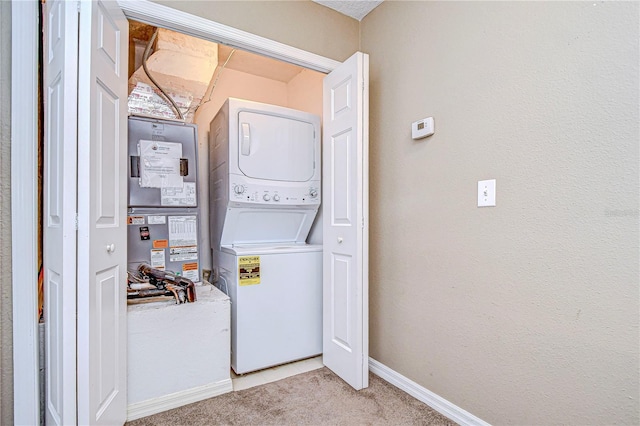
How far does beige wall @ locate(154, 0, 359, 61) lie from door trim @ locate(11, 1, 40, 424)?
66 cm

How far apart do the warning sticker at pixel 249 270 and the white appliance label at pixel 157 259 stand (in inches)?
23.3

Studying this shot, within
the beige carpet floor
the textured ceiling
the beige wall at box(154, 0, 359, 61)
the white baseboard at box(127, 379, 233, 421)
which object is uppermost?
the textured ceiling

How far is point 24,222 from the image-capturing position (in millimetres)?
1408

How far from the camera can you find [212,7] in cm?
181

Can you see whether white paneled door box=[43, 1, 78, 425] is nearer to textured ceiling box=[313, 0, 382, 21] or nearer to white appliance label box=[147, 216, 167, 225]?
white appliance label box=[147, 216, 167, 225]

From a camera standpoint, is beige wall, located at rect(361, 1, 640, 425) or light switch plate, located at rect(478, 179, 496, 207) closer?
beige wall, located at rect(361, 1, 640, 425)

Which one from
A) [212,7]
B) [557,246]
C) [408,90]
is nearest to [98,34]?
[212,7]

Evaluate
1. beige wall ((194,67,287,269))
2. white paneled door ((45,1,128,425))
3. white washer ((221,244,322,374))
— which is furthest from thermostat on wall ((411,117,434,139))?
beige wall ((194,67,287,269))

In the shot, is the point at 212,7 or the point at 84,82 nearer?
the point at 84,82

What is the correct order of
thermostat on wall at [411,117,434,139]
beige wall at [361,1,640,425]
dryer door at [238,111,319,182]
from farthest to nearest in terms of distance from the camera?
dryer door at [238,111,319,182]
thermostat on wall at [411,117,434,139]
beige wall at [361,1,640,425]

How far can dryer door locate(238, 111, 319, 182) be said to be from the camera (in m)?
2.27

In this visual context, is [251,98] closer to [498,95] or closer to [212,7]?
[212,7]

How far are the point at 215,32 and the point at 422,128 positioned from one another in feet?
4.15

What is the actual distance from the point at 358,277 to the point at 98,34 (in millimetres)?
1689
